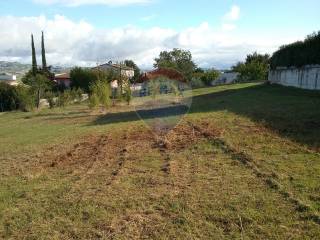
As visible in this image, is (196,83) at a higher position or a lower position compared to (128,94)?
higher

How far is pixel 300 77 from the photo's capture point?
2338 centimetres

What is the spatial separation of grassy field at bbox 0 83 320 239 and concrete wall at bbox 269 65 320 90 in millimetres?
9280

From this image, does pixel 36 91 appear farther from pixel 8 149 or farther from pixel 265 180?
pixel 265 180

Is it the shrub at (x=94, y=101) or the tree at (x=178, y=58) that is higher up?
the tree at (x=178, y=58)

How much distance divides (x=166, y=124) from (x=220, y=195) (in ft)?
25.3

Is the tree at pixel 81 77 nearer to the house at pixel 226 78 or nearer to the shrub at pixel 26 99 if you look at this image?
the house at pixel 226 78

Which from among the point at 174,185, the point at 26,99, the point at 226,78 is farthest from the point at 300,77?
the point at 226,78

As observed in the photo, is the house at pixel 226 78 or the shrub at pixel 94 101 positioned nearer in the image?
the shrub at pixel 94 101

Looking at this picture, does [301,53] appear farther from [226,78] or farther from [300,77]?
[226,78]

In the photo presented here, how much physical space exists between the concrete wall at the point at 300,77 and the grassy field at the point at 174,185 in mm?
9280

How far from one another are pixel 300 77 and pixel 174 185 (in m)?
18.7

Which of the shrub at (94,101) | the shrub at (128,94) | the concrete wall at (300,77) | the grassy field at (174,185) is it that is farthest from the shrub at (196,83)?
the grassy field at (174,185)

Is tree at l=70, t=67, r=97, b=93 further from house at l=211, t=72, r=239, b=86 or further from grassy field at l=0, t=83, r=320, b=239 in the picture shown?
grassy field at l=0, t=83, r=320, b=239

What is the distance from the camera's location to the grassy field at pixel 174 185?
5.06m
